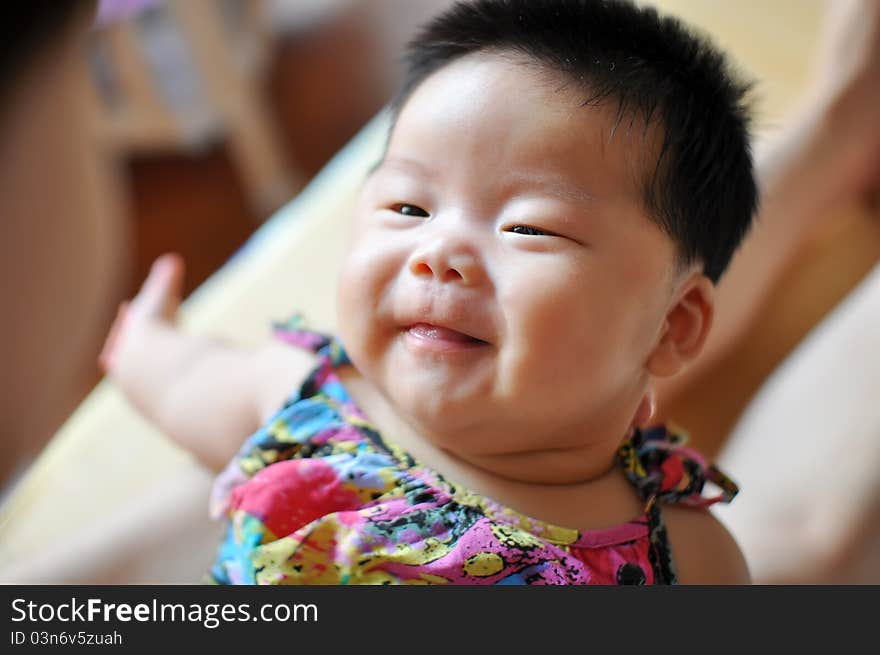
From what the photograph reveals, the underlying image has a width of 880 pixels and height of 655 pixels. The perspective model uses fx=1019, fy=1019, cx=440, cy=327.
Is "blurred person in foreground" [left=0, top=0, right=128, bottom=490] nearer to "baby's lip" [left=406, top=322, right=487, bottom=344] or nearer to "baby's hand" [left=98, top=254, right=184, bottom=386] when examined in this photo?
"baby's lip" [left=406, top=322, right=487, bottom=344]

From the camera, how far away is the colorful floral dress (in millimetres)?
608

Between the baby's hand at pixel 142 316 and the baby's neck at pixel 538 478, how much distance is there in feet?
0.91

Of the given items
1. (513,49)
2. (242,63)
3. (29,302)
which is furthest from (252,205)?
(29,302)

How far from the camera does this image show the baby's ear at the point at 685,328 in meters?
0.66

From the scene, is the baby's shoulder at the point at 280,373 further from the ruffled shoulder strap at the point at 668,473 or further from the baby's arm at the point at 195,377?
the ruffled shoulder strap at the point at 668,473

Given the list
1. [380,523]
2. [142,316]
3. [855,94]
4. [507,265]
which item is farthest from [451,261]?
[855,94]

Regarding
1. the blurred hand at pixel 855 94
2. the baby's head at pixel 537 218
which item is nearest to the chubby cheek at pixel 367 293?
the baby's head at pixel 537 218

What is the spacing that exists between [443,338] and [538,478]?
0.13 m

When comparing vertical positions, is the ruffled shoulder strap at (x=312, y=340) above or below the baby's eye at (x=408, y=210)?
below

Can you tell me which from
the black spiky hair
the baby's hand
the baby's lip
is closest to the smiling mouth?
the baby's lip

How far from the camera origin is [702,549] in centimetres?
68

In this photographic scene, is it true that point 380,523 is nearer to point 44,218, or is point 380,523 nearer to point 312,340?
point 312,340
